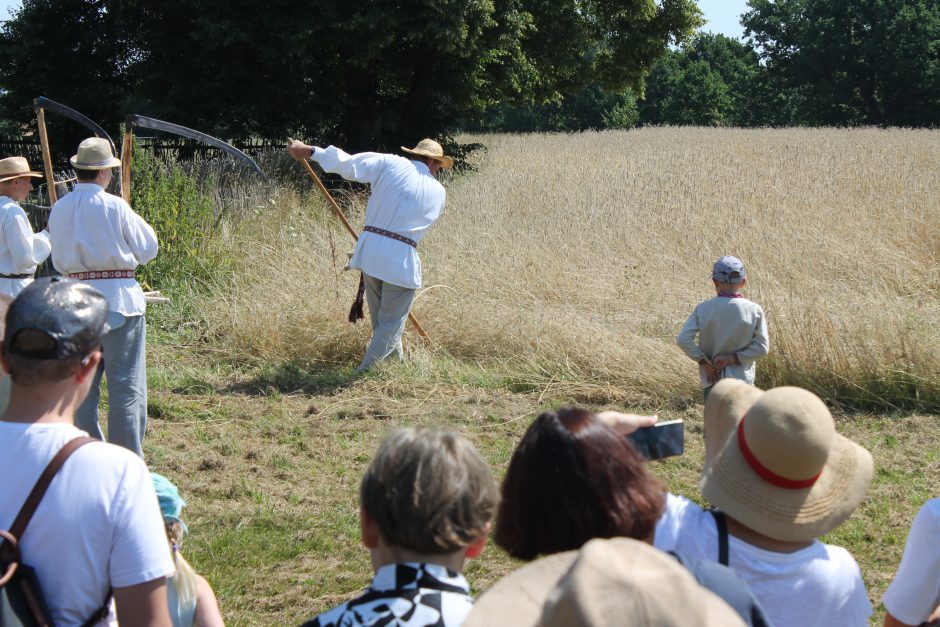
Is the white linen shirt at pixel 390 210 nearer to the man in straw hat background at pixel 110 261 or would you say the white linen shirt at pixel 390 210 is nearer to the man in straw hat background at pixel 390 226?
the man in straw hat background at pixel 390 226

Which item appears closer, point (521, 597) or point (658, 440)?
point (521, 597)

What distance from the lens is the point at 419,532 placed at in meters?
1.68

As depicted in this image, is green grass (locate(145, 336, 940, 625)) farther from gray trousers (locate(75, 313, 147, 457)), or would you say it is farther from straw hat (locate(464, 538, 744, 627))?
Result: straw hat (locate(464, 538, 744, 627))

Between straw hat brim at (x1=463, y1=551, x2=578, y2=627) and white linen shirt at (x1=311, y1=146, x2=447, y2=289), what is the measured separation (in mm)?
5603

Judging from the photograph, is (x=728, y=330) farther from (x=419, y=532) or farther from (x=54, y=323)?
(x=54, y=323)

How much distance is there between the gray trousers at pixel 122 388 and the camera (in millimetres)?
4840

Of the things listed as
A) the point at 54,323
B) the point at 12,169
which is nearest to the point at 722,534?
the point at 54,323

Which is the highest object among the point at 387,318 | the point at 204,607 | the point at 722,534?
the point at 722,534

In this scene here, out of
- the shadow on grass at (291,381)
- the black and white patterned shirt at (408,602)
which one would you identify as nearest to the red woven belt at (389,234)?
the shadow on grass at (291,381)

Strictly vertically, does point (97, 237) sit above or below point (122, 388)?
above

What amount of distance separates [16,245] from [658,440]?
15.4 feet

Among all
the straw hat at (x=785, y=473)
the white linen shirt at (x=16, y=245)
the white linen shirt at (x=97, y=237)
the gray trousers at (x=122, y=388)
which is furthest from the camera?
the white linen shirt at (x=16, y=245)

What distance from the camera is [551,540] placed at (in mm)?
1771

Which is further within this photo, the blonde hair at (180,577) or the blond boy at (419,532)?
the blonde hair at (180,577)
